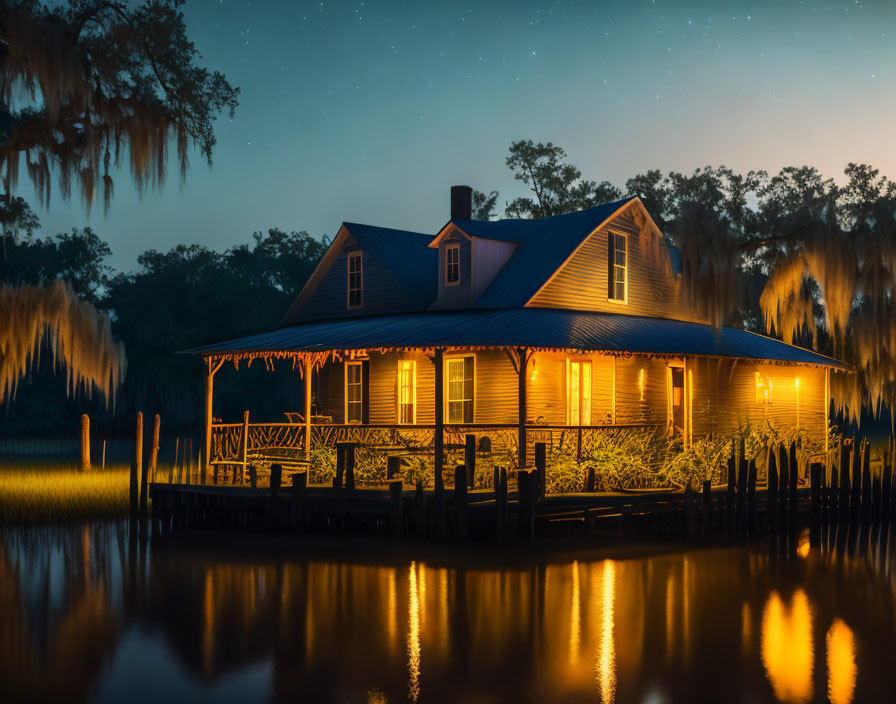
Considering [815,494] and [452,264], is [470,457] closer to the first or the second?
[815,494]

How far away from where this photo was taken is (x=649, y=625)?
12.0m

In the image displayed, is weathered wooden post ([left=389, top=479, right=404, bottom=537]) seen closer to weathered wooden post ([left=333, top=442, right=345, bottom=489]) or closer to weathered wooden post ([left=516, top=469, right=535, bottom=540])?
weathered wooden post ([left=333, top=442, right=345, bottom=489])

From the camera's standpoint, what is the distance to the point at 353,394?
30.5 m

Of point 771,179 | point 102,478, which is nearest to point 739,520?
point 102,478

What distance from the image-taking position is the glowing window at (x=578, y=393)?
27172 millimetres

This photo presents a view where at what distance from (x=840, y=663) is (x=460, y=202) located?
82.9 feet

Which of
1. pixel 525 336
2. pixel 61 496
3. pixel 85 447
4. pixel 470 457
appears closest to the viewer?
pixel 470 457

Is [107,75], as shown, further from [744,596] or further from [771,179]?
[771,179]

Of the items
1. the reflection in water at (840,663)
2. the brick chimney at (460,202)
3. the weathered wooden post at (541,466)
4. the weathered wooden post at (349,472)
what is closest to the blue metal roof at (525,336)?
the weathered wooden post at (541,466)

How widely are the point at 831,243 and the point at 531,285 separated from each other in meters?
7.38

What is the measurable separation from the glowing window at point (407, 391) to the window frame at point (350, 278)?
11.0ft

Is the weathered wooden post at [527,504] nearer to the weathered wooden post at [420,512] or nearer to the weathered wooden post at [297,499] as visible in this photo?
the weathered wooden post at [420,512]

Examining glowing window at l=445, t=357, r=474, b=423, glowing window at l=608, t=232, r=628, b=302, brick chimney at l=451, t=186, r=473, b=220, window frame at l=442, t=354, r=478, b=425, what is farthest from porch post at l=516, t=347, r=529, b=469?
brick chimney at l=451, t=186, r=473, b=220

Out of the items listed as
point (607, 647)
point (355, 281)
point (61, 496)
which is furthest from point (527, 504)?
point (355, 281)
